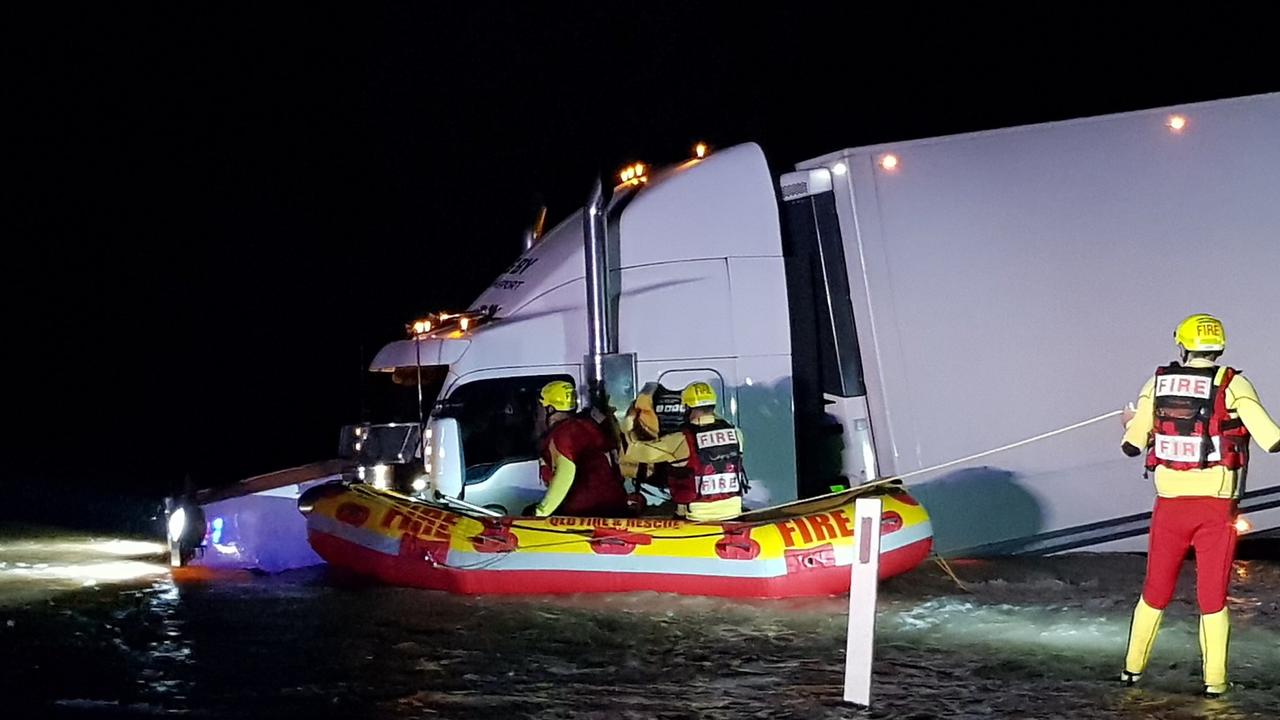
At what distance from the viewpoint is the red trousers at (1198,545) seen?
837cm

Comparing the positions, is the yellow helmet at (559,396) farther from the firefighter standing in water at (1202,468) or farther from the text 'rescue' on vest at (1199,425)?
the text 'rescue' on vest at (1199,425)

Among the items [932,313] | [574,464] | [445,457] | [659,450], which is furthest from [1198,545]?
[445,457]

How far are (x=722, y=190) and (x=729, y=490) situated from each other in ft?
8.79

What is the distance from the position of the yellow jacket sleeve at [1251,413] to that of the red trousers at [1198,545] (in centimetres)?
41

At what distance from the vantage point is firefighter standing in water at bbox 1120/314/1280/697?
8.30 metres

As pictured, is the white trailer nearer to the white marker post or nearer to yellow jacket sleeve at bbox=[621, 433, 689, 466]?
yellow jacket sleeve at bbox=[621, 433, 689, 466]

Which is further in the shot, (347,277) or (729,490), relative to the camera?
(347,277)

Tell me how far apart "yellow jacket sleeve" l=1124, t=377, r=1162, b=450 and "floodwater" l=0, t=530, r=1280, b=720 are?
1338 millimetres

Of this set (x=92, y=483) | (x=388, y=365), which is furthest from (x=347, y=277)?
(x=388, y=365)

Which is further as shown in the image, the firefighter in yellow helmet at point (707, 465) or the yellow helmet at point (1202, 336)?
the firefighter in yellow helmet at point (707, 465)

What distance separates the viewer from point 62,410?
152 feet

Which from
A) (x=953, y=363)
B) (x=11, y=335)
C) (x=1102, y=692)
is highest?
(x=11, y=335)

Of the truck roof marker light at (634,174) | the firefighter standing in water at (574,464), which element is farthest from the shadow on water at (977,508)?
the truck roof marker light at (634,174)

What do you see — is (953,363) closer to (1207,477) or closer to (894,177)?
(894,177)
